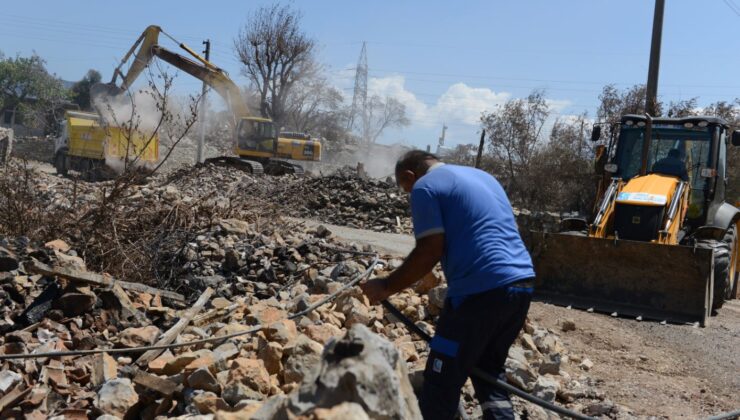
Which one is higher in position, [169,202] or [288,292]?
[169,202]

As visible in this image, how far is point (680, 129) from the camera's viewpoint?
1009cm

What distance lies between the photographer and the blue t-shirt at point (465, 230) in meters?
3.33

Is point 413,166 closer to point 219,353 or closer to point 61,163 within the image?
point 219,353

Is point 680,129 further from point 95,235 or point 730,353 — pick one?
point 95,235

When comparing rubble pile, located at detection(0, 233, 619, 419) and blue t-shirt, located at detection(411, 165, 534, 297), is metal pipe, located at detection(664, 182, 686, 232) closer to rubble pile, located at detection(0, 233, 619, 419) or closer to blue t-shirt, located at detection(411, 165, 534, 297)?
rubble pile, located at detection(0, 233, 619, 419)

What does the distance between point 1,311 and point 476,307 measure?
154 inches

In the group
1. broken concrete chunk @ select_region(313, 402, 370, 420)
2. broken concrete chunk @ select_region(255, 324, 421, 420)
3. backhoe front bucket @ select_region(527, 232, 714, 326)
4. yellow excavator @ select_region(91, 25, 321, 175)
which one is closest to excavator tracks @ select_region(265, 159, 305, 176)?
yellow excavator @ select_region(91, 25, 321, 175)

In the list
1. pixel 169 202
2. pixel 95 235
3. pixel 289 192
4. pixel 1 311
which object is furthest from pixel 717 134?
pixel 289 192

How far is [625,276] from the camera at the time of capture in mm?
8617

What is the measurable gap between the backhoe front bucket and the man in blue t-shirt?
18.3 feet

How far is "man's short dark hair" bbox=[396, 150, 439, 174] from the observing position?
146 inches

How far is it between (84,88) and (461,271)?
56687 millimetres

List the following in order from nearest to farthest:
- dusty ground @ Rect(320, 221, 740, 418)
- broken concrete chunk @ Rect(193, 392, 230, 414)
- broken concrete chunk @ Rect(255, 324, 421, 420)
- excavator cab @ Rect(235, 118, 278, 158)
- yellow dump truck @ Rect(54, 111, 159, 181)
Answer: broken concrete chunk @ Rect(255, 324, 421, 420), broken concrete chunk @ Rect(193, 392, 230, 414), dusty ground @ Rect(320, 221, 740, 418), yellow dump truck @ Rect(54, 111, 159, 181), excavator cab @ Rect(235, 118, 278, 158)

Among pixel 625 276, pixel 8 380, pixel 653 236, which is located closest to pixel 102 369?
pixel 8 380
